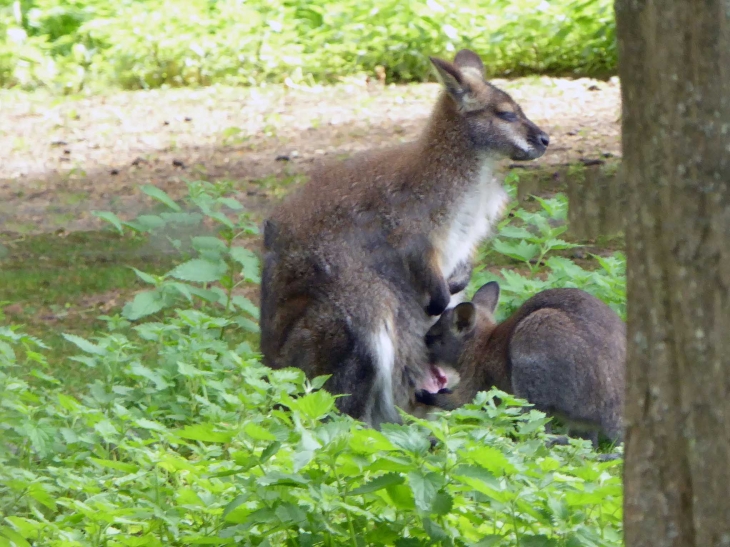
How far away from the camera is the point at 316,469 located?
272 cm

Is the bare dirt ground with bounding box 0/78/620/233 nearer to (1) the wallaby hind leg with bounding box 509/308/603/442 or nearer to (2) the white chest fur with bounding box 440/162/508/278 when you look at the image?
(2) the white chest fur with bounding box 440/162/508/278

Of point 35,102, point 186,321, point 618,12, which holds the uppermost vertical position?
point 618,12

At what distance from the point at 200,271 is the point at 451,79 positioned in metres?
1.41

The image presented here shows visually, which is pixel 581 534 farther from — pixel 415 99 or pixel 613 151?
pixel 415 99

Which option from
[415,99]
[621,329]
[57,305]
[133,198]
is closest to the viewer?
[621,329]

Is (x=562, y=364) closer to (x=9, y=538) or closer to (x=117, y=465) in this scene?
(x=117, y=465)

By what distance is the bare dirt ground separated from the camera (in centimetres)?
805

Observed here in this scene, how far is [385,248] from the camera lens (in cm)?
447

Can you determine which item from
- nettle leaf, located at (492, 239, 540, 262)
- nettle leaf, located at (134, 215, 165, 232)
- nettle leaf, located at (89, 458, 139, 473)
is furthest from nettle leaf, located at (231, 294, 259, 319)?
nettle leaf, located at (89, 458, 139, 473)

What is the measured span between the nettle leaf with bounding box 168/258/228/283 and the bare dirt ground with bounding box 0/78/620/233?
233cm

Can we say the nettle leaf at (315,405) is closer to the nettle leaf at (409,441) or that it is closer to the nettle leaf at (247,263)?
the nettle leaf at (409,441)

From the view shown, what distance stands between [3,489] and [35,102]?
825 centimetres

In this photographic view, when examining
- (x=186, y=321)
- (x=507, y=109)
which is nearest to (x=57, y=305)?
(x=186, y=321)

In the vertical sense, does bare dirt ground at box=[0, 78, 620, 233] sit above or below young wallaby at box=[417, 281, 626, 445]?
below
